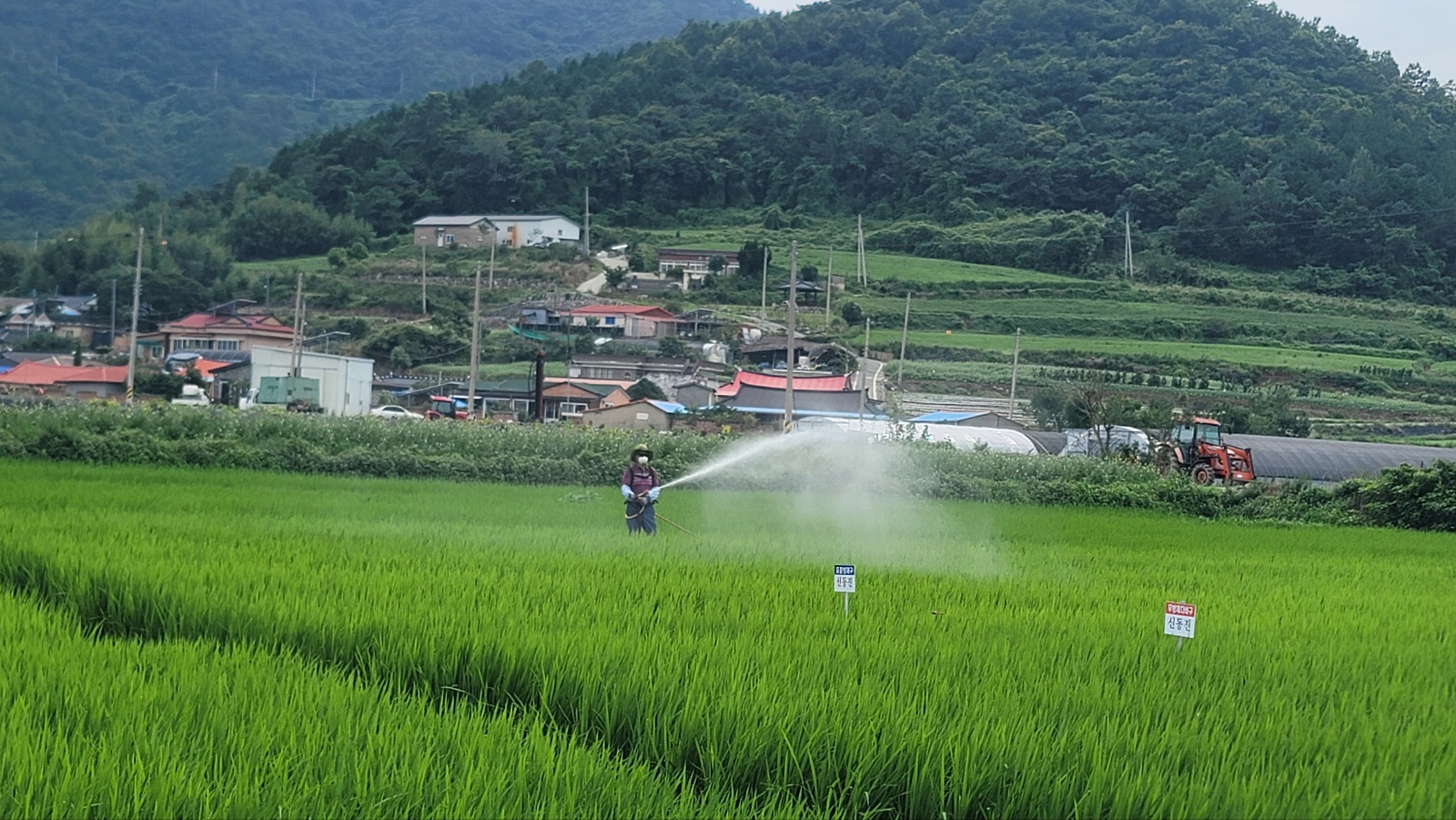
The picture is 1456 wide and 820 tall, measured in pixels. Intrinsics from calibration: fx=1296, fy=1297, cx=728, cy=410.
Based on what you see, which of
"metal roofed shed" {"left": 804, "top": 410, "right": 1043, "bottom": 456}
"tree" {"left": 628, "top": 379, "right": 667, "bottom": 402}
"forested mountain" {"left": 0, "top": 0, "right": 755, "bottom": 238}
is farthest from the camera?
"forested mountain" {"left": 0, "top": 0, "right": 755, "bottom": 238}

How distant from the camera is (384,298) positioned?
229 feet

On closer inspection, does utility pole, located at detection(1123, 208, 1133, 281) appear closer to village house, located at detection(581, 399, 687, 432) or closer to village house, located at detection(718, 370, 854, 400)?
village house, located at detection(718, 370, 854, 400)

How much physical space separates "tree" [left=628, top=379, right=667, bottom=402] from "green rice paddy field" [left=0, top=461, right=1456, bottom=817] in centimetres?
3952

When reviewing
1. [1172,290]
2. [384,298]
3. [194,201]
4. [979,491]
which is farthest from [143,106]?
[979,491]

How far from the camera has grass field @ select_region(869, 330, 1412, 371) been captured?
57438mm

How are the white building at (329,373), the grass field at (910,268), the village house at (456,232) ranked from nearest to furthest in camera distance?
the white building at (329,373) < the grass field at (910,268) < the village house at (456,232)

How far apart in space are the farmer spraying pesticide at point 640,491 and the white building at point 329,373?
108ft

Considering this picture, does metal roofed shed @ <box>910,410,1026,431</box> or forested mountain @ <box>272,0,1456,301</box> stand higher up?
forested mountain @ <box>272,0,1456,301</box>

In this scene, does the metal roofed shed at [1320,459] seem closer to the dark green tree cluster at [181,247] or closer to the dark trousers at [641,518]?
the dark trousers at [641,518]

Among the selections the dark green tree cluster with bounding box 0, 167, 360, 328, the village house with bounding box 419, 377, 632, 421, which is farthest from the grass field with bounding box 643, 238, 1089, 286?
the dark green tree cluster with bounding box 0, 167, 360, 328

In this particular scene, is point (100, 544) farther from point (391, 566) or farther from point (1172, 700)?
point (1172, 700)

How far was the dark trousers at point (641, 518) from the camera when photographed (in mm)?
13336

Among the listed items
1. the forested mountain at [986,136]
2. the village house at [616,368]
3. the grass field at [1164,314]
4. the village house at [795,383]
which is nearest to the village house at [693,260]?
the grass field at [1164,314]

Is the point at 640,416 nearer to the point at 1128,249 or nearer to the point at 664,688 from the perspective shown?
the point at 664,688
